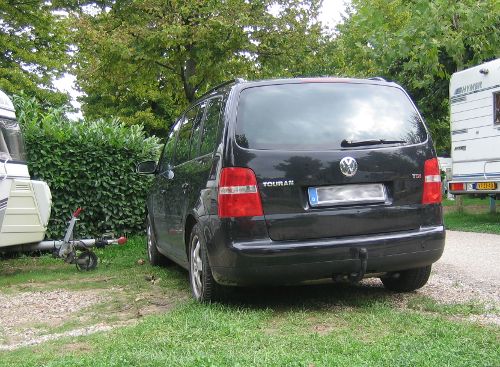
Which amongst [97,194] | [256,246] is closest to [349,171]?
[256,246]

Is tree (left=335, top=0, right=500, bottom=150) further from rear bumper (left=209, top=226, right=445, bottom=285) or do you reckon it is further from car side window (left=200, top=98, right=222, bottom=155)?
rear bumper (left=209, top=226, right=445, bottom=285)

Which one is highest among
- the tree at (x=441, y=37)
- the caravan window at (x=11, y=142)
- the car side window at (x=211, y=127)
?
the tree at (x=441, y=37)

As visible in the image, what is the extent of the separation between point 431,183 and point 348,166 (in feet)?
2.54

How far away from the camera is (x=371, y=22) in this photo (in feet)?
69.2

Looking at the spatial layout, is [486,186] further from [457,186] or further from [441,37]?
[441,37]

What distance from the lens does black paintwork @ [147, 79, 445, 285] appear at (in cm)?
422

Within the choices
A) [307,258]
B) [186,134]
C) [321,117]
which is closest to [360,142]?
[321,117]

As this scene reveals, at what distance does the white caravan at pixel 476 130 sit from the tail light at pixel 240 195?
804 centimetres

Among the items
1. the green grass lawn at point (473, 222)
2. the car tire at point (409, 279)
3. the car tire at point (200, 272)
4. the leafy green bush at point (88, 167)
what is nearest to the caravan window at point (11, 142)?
the leafy green bush at point (88, 167)

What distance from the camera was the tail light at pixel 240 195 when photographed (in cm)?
423

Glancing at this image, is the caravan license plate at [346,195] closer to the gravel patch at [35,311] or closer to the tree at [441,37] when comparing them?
the gravel patch at [35,311]

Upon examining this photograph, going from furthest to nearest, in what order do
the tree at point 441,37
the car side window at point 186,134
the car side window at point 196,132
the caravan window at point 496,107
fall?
the tree at point 441,37
the caravan window at point 496,107
the car side window at point 186,134
the car side window at point 196,132

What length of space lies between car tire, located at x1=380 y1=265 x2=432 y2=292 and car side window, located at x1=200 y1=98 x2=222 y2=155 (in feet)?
6.42

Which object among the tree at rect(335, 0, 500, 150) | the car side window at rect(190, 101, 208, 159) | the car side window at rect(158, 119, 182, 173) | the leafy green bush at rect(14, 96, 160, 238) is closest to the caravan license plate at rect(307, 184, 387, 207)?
the car side window at rect(190, 101, 208, 159)
